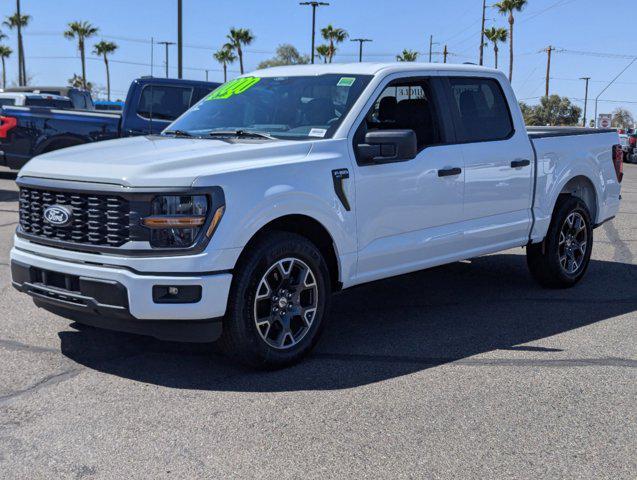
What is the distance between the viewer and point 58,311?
507 centimetres

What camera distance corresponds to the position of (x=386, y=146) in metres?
5.38

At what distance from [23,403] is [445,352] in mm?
2723

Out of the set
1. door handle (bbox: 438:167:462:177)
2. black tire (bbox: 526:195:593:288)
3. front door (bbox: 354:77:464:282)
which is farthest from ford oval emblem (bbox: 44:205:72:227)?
black tire (bbox: 526:195:593:288)

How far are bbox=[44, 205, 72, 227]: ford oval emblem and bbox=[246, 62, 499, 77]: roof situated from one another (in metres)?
2.20

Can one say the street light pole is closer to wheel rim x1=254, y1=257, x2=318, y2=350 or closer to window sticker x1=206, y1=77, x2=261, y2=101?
window sticker x1=206, y1=77, x2=261, y2=101

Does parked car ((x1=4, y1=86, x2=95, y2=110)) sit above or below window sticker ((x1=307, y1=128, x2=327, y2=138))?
above

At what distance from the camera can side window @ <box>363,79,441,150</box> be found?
6.26 meters

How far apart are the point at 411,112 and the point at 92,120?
10053 millimetres

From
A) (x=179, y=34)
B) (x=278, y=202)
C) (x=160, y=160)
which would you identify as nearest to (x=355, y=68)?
(x=278, y=202)

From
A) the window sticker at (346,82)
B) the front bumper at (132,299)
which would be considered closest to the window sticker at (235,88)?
the window sticker at (346,82)

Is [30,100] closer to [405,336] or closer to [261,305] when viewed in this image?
[405,336]

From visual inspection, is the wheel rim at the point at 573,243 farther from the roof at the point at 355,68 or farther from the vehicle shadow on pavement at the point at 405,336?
the roof at the point at 355,68

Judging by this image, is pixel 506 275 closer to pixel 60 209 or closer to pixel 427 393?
pixel 427 393

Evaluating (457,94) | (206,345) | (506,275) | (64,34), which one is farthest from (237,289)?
(64,34)
